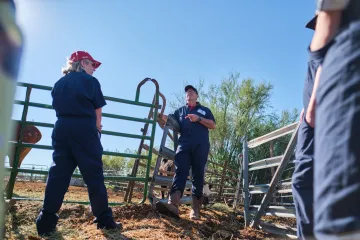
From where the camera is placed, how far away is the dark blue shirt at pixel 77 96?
9.79ft

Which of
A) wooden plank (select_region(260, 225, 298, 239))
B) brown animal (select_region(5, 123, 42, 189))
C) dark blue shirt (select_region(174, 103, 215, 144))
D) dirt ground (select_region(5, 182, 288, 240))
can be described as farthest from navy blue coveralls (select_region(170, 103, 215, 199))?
brown animal (select_region(5, 123, 42, 189))

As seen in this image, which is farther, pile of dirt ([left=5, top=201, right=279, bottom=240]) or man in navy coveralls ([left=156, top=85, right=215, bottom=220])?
man in navy coveralls ([left=156, top=85, right=215, bottom=220])

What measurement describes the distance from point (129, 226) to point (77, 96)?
1.40 meters

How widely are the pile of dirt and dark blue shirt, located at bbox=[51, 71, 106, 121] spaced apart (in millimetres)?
1114


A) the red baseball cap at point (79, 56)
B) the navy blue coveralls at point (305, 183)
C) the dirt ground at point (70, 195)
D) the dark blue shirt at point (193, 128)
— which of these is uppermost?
the red baseball cap at point (79, 56)

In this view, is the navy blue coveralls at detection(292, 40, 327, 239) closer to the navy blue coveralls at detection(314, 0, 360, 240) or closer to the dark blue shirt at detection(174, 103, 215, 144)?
the navy blue coveralls at detection(314, 0, 360, 240)

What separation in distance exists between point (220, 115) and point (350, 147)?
18.0 metres

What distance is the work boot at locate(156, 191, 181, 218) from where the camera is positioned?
11.8 feet

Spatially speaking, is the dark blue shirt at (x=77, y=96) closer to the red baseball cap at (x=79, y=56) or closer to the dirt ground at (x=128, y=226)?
the red baseball cap at (x=79, y=56)

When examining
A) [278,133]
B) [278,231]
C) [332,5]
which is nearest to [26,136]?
[278,133]

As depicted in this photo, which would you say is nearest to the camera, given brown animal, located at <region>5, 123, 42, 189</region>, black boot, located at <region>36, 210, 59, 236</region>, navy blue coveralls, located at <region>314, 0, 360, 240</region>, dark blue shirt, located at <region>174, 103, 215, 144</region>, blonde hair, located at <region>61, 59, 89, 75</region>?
navy blue coveralls, located at <region>314, 0, 360, 240</region>

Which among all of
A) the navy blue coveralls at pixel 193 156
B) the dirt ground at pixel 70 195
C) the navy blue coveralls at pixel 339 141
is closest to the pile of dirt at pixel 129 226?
the navy blue coveralls at pixel 193 156

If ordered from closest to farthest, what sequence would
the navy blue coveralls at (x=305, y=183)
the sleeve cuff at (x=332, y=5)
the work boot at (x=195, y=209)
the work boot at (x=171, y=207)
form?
1. the sleeve cuff at (x=332, y=5)
2. the navy blue coveralls at (x=305, y=183)
3. the work boot at (x=171, y=207)
4. the work boot at (x=195, y=209)

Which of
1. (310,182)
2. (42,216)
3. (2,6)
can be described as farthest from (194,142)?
(2,6)
